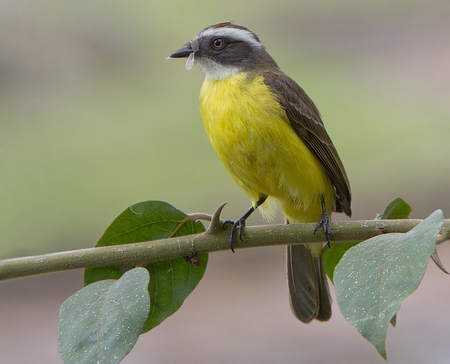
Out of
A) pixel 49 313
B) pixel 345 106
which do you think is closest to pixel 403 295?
pixel 49 313

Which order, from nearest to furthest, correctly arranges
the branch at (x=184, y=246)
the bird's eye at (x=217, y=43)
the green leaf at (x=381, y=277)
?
the green leaf at (x=381, y=277)
the branch at (x=184, y=246)
the bird's eye at (x=217, y=43)

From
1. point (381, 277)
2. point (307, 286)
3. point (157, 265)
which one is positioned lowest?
point (307, 286)

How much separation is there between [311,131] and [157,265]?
962 millimetres

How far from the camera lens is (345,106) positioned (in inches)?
267

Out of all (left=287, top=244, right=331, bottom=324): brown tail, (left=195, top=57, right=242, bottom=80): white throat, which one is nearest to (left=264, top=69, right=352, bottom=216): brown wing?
(left=195, top=57, right=242, bottom=80): white throat

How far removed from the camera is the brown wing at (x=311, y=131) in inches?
84.2

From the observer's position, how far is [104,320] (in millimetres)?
1110

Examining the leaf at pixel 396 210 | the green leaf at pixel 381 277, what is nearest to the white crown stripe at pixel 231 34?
the leaf at pixel 396 210

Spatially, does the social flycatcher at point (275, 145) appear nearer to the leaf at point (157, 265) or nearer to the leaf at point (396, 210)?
the leaf at point (396, 210)

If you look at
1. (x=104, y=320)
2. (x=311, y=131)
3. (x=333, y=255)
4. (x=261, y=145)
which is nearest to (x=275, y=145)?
(x=261, y=145)

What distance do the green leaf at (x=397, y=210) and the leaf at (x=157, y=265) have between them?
513mm

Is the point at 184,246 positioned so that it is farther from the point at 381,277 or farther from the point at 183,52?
the point at 183,52

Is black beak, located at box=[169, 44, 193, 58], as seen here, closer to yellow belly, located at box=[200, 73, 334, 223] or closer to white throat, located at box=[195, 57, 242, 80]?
white throat, located at box=[195, 57, 242, 80]

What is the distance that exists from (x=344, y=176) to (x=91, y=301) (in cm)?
129
